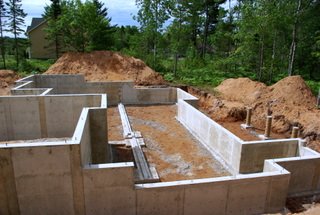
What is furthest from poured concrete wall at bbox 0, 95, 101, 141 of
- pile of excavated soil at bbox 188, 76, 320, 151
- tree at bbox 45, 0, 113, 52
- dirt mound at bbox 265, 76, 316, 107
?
tree at bbox 45, 0, 113, 52

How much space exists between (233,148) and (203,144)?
5.78 feet

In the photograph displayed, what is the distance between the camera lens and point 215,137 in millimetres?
7684

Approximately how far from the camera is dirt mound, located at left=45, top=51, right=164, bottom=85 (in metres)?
16.9

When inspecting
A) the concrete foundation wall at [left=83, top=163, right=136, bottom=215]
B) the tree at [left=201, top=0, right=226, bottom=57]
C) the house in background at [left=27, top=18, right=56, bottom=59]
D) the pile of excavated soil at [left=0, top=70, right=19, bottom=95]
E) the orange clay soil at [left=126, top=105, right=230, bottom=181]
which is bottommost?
the orange clay soil at [left=126, top=105, right=230, bottom=181]

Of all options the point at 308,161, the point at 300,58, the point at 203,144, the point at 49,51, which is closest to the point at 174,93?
the point at 203,144

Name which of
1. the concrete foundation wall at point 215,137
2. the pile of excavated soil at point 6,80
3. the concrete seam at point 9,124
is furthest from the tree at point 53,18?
the concrete foundation wall at point 215,137

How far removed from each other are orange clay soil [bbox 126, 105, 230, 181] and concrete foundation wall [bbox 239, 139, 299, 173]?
64 cm

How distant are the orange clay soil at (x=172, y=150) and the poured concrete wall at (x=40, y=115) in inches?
96.6

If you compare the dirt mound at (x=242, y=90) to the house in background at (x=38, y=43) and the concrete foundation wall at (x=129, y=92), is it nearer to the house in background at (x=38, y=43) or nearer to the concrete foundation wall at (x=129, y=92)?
the concrete foundation wall at (x=129, y=92)

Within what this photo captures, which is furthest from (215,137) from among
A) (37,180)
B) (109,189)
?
(37,180)

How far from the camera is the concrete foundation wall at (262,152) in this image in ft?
21.0

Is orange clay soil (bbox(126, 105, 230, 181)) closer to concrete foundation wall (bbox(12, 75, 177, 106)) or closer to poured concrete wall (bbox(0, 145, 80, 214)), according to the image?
concrete foundation wall (bbox(12, 75, 177, 106))

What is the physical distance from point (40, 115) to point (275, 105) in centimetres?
960

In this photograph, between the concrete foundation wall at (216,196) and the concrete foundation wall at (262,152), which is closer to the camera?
the concrete foundation wall at (216,196)
